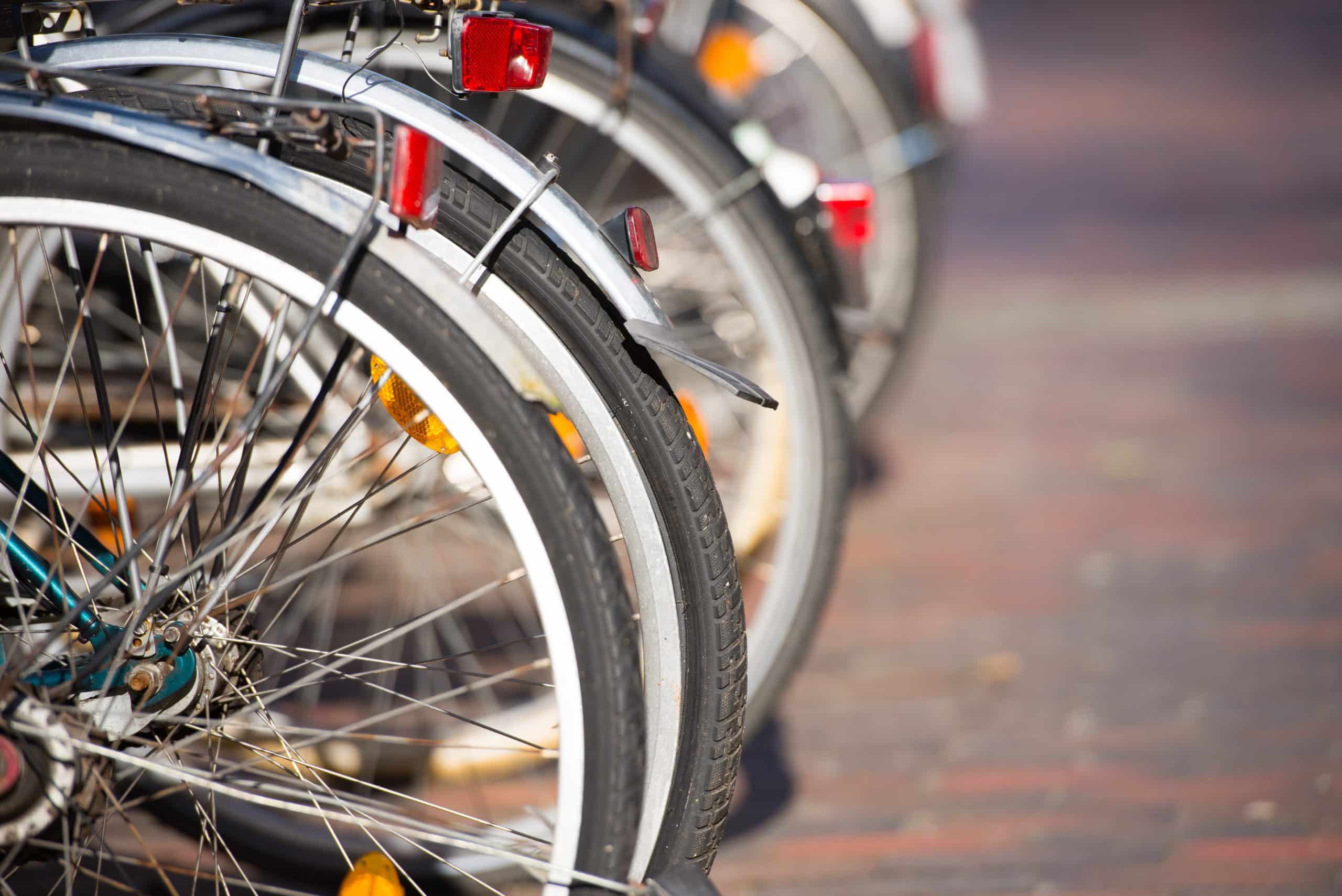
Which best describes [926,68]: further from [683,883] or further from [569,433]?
[683,883]

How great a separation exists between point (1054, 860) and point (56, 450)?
1.89m

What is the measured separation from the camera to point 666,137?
7.30 feet

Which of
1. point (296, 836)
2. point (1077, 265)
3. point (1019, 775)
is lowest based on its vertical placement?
point (296, 836)

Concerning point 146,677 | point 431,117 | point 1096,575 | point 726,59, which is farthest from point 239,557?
point 726,59

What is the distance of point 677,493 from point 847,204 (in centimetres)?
114

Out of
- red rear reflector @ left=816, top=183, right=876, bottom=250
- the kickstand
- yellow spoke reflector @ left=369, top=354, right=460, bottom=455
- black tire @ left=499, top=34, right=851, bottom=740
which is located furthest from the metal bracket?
red rear reflector @ left=816, top=183, right=876, bottom=250

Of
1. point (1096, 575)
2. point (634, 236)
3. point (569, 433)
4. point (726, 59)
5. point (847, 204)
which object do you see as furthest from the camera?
point (726, 59)

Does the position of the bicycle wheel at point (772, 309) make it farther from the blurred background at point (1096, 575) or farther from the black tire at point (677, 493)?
the black tire at point (677, 493)

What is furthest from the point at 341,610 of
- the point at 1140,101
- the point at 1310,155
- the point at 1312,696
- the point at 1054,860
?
the point at 1140,101

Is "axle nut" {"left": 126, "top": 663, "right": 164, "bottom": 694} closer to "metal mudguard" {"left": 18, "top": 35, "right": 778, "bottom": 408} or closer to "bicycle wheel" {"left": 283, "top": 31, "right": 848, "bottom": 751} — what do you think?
"metal mudguard" {"left": 18, "top": 35, "right": 778, "bottom": 408}

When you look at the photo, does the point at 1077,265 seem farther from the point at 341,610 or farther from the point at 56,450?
the point at 56,450

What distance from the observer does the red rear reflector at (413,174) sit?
4.30 ft

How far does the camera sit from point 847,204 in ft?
8.11

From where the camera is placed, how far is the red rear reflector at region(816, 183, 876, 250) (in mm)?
2461
